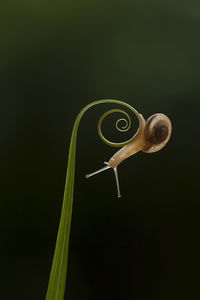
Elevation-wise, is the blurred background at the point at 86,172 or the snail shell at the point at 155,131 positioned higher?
the blurred background at the point at 86,172

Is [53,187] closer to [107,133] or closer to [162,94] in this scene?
[107,133]

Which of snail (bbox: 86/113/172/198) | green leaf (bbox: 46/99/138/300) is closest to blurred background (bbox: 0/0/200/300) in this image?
snail (bbox: 86/113/172/198)

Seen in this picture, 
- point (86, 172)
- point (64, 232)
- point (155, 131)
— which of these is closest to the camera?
point (64, 232)

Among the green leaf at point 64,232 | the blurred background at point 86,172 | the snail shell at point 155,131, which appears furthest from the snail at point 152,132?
the blurred background at point 86,172

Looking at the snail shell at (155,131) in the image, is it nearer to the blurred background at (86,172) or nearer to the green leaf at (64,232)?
the green leaf at (64,232)

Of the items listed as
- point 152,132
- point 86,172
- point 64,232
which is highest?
point 86,172

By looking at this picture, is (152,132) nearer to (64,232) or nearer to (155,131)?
(155,131)

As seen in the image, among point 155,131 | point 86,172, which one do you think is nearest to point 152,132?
point 155,131
